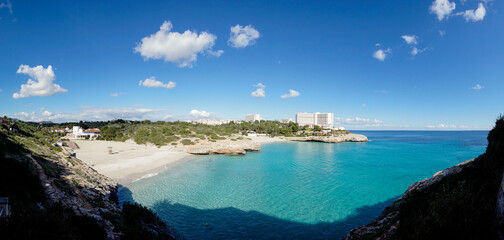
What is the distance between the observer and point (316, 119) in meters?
165

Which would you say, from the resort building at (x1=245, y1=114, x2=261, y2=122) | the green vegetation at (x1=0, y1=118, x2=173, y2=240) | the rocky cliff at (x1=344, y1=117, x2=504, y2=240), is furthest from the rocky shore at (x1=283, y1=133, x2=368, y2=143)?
the resort building at (x1=245, y1=114, x2=261, y2=122)

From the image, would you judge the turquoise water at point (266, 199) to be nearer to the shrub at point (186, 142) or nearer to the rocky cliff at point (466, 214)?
the rocky cliff at point (466, 214)

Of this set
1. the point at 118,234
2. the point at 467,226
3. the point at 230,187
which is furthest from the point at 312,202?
the point at 118,234

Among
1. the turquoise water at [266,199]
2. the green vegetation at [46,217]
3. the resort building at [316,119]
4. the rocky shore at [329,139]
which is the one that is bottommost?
the turquoise water at [266,199]

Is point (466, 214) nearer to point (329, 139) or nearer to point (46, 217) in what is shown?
point (46, 217)

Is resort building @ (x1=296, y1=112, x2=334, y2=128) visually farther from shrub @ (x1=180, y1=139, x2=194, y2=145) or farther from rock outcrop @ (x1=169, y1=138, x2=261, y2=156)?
shrub @ (x1=180, y1=139, x2=194, y2=145)

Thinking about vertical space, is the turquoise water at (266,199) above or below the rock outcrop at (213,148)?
below

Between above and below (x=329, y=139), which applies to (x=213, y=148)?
above

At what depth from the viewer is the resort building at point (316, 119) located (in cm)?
15895

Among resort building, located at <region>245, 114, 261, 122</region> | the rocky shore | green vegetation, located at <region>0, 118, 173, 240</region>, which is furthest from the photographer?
resort building, located at <region>245, 114, 261, 122</region>

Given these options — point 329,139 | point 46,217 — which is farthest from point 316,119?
point 46,217

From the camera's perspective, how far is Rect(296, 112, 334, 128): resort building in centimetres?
15895

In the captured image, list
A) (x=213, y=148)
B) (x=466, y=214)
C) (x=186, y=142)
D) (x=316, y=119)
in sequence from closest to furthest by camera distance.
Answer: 1. (x=466, y=214)
2. (x=213, y=148)
3. (x=186, y=142)
4. (x=316, y=119)

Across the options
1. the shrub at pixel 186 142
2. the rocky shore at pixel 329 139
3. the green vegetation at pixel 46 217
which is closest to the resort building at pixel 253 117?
the rocky shore at pixel 329 139
